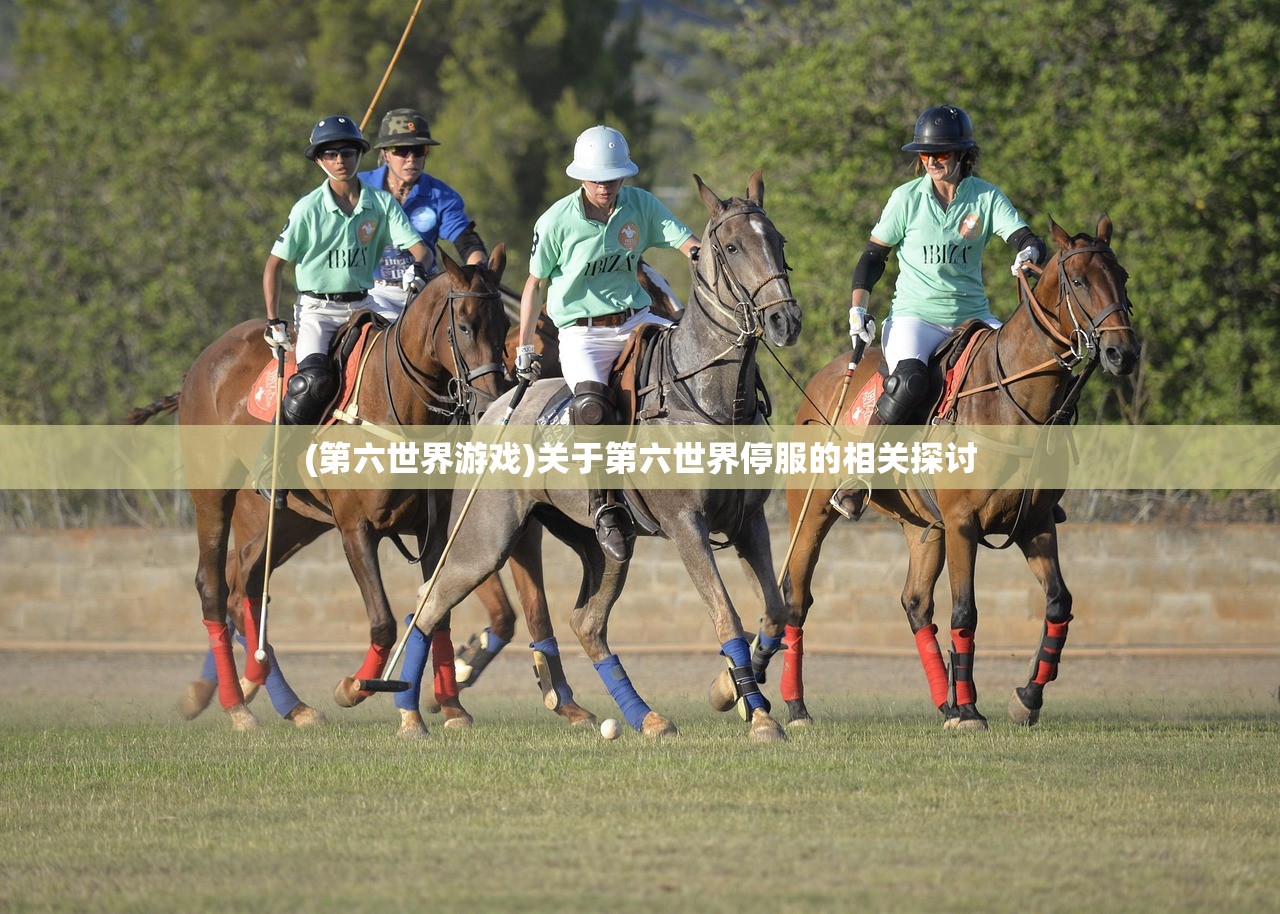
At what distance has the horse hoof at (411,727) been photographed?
983 cm

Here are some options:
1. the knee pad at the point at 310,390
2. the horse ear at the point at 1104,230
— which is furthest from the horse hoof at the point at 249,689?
the horse ear at the point at 1104,230

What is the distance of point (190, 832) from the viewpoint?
22.2ft

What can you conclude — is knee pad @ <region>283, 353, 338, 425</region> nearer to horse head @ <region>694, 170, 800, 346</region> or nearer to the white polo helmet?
the white polo helmet

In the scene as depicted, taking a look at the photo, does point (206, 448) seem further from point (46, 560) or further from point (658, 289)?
point (46, 560)

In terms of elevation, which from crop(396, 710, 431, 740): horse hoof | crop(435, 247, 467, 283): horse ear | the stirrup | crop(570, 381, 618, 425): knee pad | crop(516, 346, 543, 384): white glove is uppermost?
crop(435, 247, 467, 283): horse ear

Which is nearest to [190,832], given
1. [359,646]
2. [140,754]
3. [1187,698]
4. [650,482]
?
[140,754]

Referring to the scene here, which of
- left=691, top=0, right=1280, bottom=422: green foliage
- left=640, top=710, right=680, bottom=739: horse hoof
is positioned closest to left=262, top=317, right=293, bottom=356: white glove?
left=640, top=710, right=680, bottom=739: horse hoof

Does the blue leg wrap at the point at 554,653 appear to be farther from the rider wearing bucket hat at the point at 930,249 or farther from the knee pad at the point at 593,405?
the rider wearing bucket hat at the point at 930,249

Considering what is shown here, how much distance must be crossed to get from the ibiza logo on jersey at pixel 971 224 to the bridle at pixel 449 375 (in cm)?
266

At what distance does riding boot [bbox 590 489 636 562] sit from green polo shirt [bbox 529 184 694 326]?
3.45 feet

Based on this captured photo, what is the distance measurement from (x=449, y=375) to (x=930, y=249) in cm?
285

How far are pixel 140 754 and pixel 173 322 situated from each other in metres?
11.9

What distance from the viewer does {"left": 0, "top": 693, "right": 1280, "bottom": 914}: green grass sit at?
5.62 m

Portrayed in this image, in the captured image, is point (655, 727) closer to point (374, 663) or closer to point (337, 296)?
point (374, 663)
